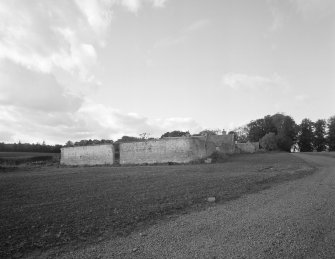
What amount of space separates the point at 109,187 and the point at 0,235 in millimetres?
6532

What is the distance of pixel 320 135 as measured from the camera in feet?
252

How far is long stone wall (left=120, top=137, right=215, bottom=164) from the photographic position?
101ft

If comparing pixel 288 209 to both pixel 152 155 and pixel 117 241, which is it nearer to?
pixel 117 241

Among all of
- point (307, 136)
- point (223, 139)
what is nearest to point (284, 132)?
point (307, 136)

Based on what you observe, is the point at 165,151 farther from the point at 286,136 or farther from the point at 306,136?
the point at 306,136

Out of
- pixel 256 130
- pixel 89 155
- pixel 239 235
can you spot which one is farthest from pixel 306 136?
pixel 239 235

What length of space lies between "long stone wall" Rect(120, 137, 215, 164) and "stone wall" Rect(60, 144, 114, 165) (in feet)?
7.23

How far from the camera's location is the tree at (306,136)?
76875 mm

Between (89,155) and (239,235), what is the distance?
3461cm

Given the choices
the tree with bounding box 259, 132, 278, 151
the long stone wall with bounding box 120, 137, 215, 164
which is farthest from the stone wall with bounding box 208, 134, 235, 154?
the tree with bounding box 259, 132, 278, 151

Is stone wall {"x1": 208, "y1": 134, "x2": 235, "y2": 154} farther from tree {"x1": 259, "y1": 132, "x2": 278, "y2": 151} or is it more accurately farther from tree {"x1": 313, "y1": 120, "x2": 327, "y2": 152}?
tree {"x1": 313, "y1": 120, "x2": 327, "y2": 152}

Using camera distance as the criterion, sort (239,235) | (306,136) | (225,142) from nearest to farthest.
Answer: (239,235) < (225,142) < (306,136)

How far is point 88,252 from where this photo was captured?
17.6 ft

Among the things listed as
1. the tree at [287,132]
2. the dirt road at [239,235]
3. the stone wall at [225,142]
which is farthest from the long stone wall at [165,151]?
the tree at [287,132]
